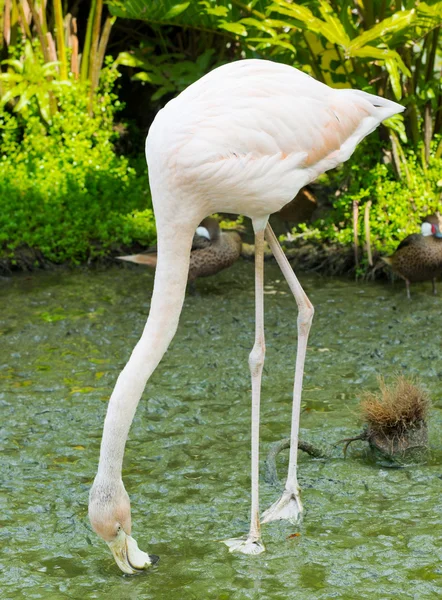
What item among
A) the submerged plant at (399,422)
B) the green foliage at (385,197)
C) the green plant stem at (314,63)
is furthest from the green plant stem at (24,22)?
the submerged plant at (399,422)

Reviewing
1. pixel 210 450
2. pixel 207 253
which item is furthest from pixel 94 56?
pixel 210 450

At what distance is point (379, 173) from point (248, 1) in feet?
5.97

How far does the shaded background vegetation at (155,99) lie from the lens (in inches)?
280

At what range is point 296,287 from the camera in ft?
13.1

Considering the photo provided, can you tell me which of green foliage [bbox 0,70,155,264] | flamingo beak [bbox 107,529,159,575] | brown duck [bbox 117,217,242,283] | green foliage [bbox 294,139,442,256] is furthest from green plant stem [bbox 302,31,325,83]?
flamingo beak [bbox 107,529,159,575]

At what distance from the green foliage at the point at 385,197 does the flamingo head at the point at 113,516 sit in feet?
15.6

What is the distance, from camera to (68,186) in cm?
826

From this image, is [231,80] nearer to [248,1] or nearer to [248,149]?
[248,149]

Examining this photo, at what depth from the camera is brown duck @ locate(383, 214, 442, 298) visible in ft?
22.1

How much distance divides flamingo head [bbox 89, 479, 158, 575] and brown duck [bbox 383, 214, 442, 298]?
412cm

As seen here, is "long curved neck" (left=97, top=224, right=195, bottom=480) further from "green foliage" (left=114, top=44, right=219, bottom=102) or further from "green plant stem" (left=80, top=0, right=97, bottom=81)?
"green plant stem" (left=80, top=0, right=97, bottom=81)

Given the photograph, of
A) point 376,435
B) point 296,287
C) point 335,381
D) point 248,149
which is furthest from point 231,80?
point 335,381

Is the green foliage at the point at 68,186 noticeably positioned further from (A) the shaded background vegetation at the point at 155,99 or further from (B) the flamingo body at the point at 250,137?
(B) the flamingo body at the point at 250,137

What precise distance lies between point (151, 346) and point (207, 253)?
386 centimetres
